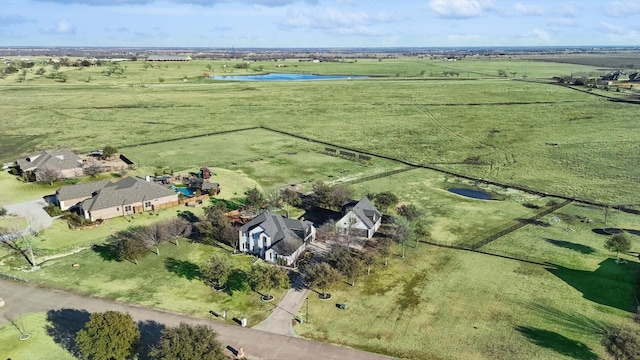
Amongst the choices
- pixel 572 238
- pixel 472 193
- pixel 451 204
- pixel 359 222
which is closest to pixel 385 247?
pixel 359 222

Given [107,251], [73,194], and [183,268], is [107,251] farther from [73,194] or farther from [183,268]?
[73,194]

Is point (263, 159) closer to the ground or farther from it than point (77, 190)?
closer to the ground

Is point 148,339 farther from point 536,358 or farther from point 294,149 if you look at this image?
point 294,149

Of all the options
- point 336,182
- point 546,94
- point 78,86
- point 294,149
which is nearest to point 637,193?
point 336,182

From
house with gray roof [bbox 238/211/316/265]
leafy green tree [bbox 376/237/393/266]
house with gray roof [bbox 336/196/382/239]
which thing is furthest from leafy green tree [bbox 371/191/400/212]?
house with gray roof [bbox 238/211/316/265]

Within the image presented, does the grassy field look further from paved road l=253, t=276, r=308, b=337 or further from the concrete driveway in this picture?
the concrete driveway

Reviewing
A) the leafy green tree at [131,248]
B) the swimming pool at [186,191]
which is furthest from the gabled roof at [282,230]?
the swimming pool at [186,191]
